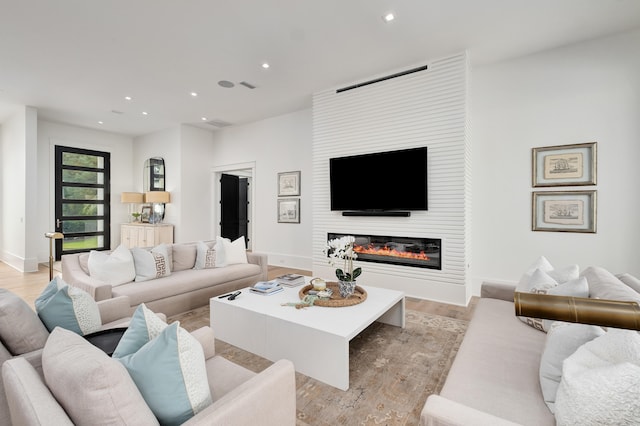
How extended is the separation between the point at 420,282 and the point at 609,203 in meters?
2.26

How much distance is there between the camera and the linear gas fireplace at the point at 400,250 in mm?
3975

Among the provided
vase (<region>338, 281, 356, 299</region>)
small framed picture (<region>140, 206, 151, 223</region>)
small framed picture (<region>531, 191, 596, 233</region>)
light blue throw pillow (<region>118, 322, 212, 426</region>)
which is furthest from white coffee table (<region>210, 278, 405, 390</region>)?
small framed picture (<region>140, 206, 151, 223</region>)

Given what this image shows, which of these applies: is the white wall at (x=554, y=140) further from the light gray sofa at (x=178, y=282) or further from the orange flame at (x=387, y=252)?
the light gray sofa at (x=178, y=282)

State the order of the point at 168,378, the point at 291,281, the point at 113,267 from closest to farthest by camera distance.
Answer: the point at 168,378
the point at 113,267
the point at 291,281

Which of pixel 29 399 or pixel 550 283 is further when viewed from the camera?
pixel 550 283

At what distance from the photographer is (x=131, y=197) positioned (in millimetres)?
7027

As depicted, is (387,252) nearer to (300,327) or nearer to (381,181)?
(381,181)

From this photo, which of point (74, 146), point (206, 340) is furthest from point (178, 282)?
point (74, 146)

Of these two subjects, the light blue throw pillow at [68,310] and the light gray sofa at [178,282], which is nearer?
the light blue throw pillow at [68,310]

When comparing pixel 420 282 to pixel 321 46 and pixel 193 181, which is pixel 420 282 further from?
pixel 193 181

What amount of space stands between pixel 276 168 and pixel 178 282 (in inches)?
130

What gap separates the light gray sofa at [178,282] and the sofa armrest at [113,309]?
655 millimetres

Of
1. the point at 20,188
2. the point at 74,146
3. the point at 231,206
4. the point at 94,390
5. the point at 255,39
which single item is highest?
the point at 255,39

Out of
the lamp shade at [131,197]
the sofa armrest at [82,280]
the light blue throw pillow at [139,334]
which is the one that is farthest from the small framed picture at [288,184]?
the light blue throw pillow at [139,334]
